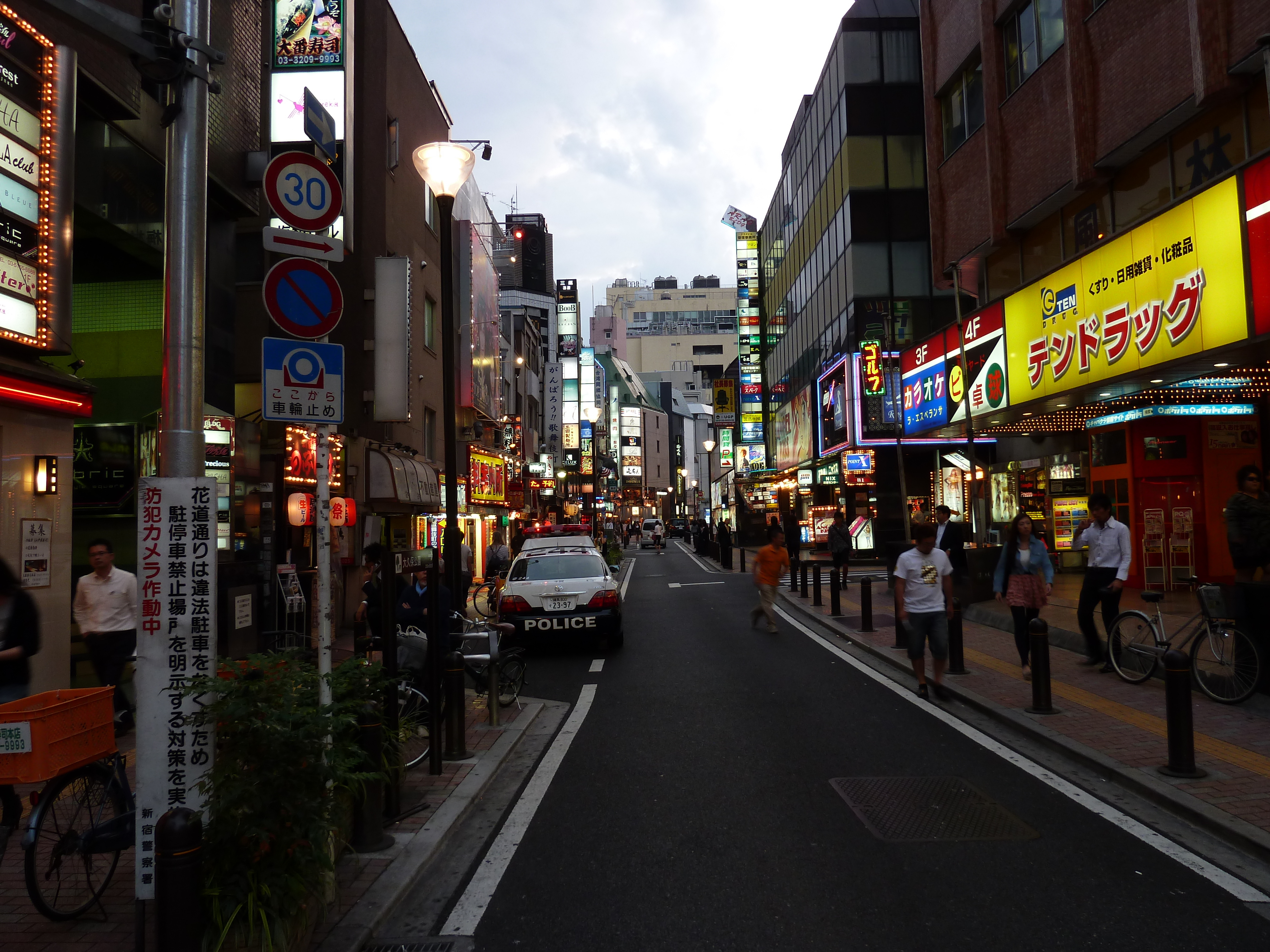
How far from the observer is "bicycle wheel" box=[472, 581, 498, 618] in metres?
16.1

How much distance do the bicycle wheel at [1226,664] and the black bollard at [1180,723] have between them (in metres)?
2.26

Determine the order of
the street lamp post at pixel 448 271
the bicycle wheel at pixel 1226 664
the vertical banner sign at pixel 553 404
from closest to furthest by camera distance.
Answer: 1. the street lamp post at pixel 448 271
2. the bicycle wheel at pixel 1226 664
3. the vertical banner sign at pixel 553 404

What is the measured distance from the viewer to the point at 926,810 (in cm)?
595

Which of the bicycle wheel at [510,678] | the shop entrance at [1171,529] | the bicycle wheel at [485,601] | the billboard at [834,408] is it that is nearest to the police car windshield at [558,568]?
the bicycle wheel at [485,601]

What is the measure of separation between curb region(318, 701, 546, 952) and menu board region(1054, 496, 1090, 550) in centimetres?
1847

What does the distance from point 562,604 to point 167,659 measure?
9.34 metres

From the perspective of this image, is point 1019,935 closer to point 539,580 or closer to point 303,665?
point 303,665

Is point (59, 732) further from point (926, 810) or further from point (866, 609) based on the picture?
point (866, 609)

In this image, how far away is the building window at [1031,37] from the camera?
669 inches

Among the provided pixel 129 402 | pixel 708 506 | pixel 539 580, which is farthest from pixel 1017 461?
pixel 708 506

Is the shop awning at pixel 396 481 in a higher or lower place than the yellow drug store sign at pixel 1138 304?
lower

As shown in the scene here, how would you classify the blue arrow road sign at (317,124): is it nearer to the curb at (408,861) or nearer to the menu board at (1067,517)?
the curb at (408,861)

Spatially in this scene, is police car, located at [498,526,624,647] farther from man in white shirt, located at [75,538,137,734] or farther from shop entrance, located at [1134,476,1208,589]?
shop entrance, located at [1134,476,1208,589]

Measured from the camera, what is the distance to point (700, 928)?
429cm
